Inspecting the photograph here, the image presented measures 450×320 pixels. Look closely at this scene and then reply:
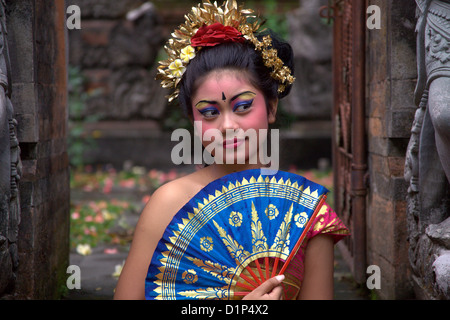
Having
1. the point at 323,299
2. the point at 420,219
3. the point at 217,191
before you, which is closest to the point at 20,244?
Answer: the point at 217,191

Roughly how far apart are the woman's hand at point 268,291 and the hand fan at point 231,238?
0.04 metres

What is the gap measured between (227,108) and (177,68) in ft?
0.92

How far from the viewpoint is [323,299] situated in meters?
2.17

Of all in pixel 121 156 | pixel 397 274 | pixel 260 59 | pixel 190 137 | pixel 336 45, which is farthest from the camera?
pixel 121 156

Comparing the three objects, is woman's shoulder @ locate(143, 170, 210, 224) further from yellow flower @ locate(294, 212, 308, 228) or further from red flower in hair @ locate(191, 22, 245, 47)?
red flower in hair @ locate(191, 22, 245, 47)

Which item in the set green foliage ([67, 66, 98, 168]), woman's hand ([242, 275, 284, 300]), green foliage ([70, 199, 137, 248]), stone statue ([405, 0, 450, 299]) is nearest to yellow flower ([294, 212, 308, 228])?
woman's hand ([242, 275, 284, 300])

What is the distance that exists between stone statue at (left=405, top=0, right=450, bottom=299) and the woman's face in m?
0.90

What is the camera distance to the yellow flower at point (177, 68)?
235cm

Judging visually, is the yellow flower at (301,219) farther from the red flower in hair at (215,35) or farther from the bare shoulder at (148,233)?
the red flower in hair at (215,35)

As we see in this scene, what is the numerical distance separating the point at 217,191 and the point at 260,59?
54cm

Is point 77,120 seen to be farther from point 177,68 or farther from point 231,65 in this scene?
point 231,65

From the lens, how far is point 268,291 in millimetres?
2049

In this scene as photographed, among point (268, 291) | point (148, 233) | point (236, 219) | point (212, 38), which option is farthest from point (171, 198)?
point (212, 38)
